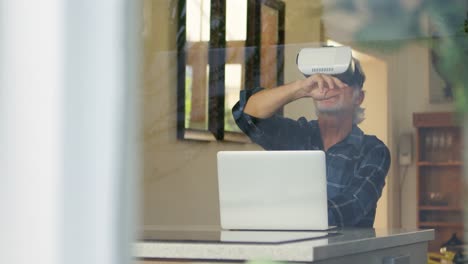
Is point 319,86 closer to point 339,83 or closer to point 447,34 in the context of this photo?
point 339,83

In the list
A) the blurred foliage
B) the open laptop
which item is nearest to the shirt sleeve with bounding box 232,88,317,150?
the open laptop

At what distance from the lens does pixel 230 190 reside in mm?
2812

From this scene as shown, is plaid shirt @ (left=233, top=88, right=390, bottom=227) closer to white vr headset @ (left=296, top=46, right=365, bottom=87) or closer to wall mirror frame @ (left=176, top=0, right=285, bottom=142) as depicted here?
white vr headset @ (left=296, top=46, right=365, bottom=87)

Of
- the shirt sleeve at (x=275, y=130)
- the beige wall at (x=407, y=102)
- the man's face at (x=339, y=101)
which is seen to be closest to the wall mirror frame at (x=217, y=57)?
the shirt sleeve at (x=275, y=130)

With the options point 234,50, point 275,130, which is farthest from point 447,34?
point 234,50

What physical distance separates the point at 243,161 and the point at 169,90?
82.5 inches

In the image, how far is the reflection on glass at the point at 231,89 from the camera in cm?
482

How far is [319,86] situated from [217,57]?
77cm

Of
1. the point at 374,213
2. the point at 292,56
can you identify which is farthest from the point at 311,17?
the point at 374,213

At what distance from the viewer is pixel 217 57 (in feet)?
16.5

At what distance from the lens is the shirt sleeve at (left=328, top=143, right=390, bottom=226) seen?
4.06m

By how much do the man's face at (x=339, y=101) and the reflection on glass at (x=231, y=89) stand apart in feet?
1.88

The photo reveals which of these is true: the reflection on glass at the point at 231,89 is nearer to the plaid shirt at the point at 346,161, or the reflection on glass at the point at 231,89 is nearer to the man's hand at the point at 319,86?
the plaid shirt at the point at 346,161

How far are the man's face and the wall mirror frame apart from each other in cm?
59
